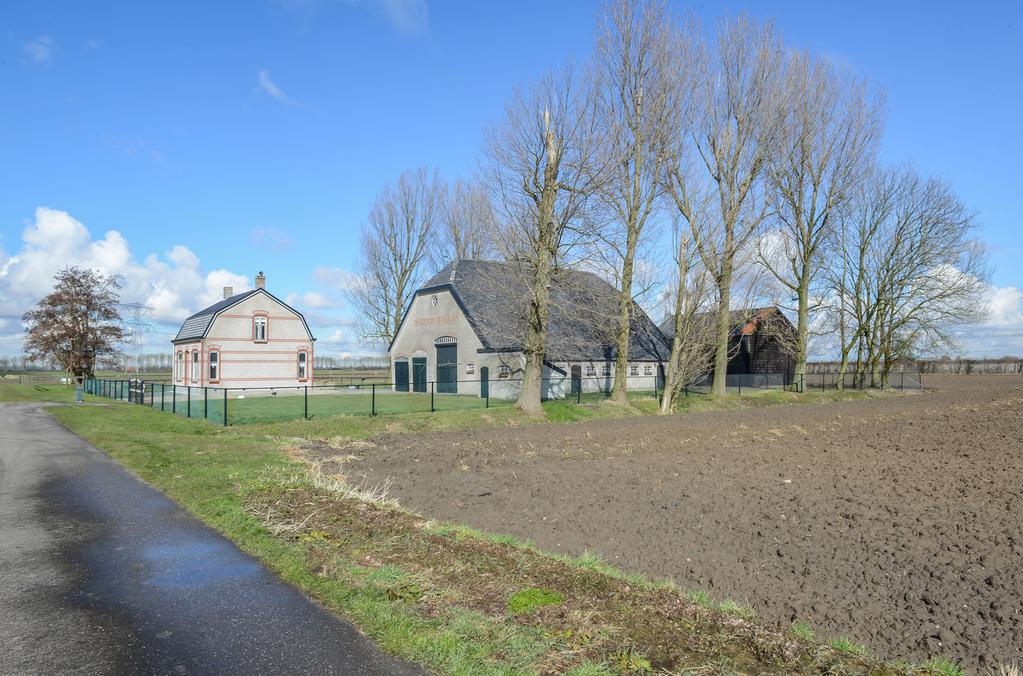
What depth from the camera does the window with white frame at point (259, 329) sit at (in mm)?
44594

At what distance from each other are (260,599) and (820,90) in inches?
1646

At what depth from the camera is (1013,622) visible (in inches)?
237

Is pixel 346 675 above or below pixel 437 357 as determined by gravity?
below

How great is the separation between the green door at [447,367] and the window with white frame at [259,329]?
1541 cm

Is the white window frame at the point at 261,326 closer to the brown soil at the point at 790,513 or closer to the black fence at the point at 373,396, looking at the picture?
the black fence at the point at 373,396

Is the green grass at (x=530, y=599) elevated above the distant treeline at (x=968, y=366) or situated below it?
below

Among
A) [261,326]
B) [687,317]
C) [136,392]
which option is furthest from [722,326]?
Answer: [261,326]

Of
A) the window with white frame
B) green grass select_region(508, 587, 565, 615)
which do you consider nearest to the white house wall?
the window with white frame

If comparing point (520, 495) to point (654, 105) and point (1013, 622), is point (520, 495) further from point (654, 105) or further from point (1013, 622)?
point (654, 105)

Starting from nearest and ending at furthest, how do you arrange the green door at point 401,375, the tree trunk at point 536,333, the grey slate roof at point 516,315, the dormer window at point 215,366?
the tree trunk at point 536,333 < the grey slate roof at point 516,315 < the green door at point 401,375 < the dormer window at point 215,366

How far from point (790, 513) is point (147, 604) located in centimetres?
838

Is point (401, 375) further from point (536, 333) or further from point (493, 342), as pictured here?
point (536, 333)

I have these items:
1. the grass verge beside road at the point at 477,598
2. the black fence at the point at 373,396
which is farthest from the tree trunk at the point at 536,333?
the grass verge beside road at the point at 477,598

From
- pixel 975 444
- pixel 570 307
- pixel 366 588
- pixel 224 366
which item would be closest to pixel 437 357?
pixel 570 307
